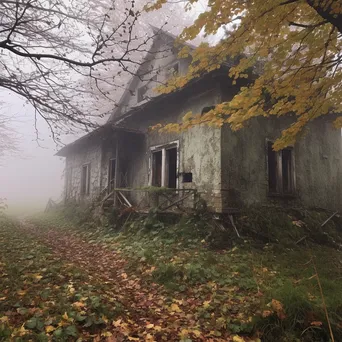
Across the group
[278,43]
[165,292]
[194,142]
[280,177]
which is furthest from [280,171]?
[165,292]

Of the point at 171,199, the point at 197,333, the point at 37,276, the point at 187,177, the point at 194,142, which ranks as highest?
the point at 194,142

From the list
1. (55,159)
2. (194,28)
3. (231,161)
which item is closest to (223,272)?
(231,161)

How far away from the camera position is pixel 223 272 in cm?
512

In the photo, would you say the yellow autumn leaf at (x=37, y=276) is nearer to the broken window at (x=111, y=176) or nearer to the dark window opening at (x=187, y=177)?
the dark window opening at (x=187, y=177)

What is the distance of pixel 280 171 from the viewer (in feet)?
31.6

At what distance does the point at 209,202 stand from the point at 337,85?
4.39 metres

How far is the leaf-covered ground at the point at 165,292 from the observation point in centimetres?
316

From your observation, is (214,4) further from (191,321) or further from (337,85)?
(191,321)

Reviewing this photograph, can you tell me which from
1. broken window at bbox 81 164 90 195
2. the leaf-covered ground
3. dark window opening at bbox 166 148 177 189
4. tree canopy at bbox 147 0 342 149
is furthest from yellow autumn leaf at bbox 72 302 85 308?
broken window at bbox 81 164 90 195

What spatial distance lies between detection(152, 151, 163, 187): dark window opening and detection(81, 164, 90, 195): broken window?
600cm

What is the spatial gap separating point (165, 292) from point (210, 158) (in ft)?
15.4

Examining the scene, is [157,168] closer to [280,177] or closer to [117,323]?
[280,177]

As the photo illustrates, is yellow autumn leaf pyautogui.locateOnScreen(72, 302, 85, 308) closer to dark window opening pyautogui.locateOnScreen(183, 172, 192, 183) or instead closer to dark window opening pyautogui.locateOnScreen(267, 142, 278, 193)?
dark window opening pyautogui.locateOnScreen(183, 172, 192, 183)

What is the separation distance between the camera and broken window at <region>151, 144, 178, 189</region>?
33.7ft
